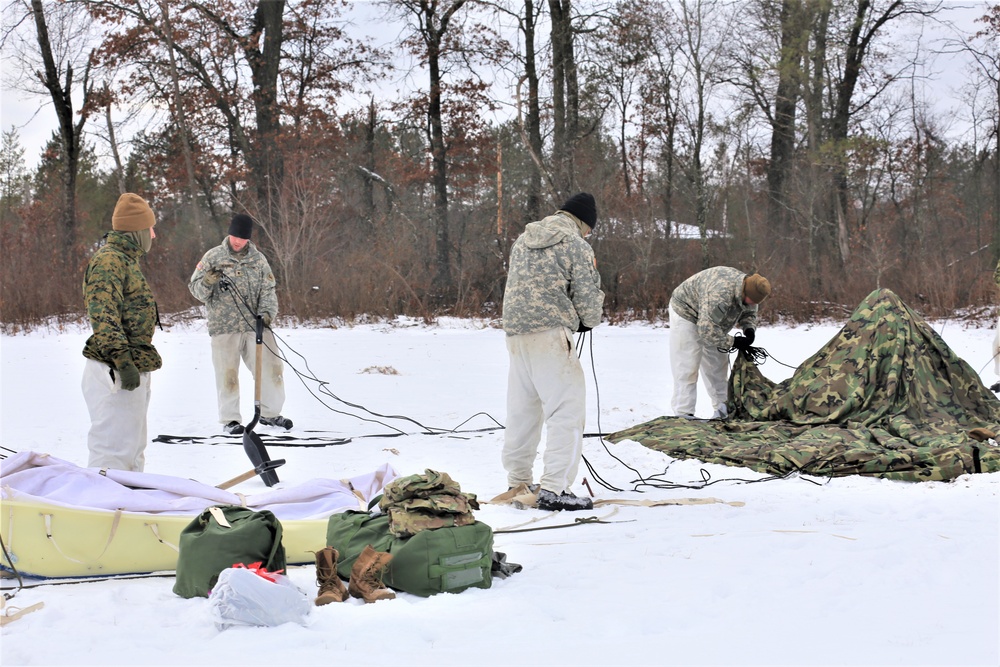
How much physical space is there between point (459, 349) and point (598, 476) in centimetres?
768

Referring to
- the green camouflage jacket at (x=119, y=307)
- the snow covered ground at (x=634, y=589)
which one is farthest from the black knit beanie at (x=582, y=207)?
the green camouflage jacket at (x=119, y=307)

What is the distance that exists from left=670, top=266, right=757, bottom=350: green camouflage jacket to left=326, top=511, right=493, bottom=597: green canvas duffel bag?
452 cm

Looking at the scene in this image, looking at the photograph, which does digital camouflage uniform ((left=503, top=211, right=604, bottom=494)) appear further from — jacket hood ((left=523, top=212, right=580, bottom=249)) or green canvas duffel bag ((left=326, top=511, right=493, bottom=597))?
green canvas duffel bag ((left=326, top=511, right=493, bottom=597))

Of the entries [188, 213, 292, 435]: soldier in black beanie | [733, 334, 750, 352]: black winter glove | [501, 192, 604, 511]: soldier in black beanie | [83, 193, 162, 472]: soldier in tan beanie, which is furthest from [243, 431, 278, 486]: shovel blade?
[733, 334, 750, 352]: black winter glove

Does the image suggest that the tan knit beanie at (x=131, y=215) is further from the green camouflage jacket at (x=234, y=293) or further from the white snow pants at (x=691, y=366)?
the white snow pants at (x=691, y=366)

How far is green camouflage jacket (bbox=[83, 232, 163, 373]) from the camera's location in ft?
16.2

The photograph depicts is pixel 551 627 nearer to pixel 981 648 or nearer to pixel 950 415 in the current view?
pixel 981 648

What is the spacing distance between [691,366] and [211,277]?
4.29 m

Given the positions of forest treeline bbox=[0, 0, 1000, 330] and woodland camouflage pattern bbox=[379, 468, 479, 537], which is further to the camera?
forest treeline bbox=[0, 0, 1000, 330]

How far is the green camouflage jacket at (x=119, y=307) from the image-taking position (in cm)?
495

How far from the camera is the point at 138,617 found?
3.20 m

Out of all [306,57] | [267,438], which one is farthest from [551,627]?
[306,57]

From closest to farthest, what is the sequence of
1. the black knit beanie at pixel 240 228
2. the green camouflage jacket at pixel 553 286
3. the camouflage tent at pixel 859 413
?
the green camouflage jacket at pixel 553 286, the camouflage tent at pixel 859 413, the black knit beanie at pixel 240 228

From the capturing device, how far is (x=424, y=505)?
3736 millimetres
